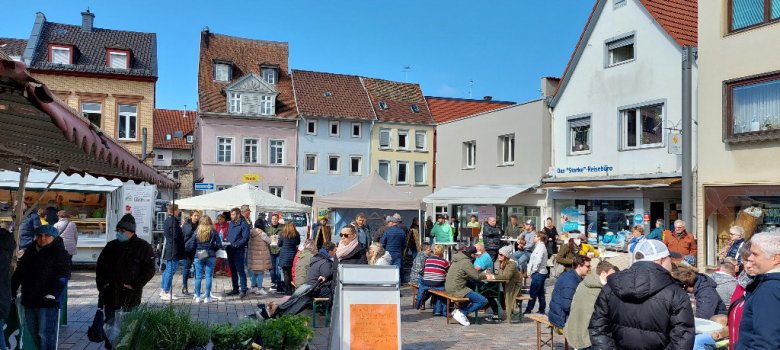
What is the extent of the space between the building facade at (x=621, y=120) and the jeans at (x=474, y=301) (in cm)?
916

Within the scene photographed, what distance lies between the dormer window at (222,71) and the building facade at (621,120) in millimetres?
26440

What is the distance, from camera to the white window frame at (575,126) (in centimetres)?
2211

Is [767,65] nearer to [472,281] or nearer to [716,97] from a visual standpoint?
[716,97]

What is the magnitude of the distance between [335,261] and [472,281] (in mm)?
2630

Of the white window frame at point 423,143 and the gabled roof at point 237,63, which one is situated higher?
the gabled roof at point 237,63

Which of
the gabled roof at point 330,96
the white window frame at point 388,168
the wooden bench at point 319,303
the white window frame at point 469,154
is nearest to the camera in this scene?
the wooden bench at point 319,303

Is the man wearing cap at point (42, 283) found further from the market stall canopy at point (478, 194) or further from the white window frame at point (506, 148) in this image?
the white window frame at point (506, 148)

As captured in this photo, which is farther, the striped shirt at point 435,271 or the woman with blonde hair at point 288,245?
the woman with blonde hair at point 288,245

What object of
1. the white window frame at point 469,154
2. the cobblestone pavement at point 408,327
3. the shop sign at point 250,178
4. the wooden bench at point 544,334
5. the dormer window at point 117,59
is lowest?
the cobblestone pavement at point 408,327

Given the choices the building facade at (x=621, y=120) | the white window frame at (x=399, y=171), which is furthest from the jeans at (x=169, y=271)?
the white window frame at (x=399, y=171)

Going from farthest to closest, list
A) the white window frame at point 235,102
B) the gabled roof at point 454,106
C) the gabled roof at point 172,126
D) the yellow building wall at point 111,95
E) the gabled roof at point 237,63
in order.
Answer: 1. the gabled roof at point 172,126
2. the gabled roof at point 454,106
3. the gabled roof at point 237,63
4. the white window frame at point 235,102
5. the yellow building wall at point 111,95

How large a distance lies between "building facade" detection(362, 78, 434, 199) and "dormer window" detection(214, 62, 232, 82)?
9780 mm

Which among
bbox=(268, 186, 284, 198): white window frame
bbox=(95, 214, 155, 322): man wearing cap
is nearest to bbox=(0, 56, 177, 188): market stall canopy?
bbox=(95, 214, 155, 322): man wearing cap

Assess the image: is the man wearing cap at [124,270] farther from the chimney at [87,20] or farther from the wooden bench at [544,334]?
the chimney at [87,20]
